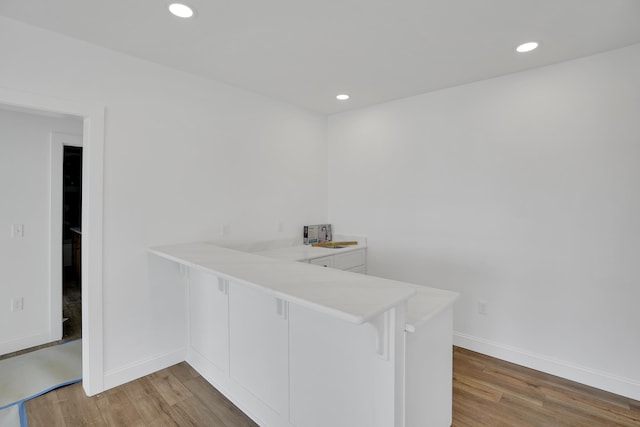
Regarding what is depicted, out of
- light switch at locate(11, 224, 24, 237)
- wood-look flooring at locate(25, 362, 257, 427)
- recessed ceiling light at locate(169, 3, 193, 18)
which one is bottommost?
wood-look flooring at locate(25, 362, 257, 427)

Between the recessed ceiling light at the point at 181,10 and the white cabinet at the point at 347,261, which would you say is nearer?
the recessed ceiling light at the point at 181,10

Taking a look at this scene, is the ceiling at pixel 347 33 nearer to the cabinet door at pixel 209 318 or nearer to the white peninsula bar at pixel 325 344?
the white peninsula bar at pixel 325 344

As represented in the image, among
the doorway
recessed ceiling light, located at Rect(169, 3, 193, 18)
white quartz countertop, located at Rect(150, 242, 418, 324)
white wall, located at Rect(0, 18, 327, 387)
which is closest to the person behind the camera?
white quartz countertop, located at Rect(150, 242, 418, 324)

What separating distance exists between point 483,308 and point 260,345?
2041 millimetres

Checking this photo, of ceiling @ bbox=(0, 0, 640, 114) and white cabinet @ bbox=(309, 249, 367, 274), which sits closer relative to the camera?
ceiling @ bbox=(0, 0, 640, 114)

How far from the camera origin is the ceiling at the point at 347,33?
171 cm

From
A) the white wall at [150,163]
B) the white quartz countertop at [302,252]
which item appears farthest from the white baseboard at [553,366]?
the white wall at [150,163]

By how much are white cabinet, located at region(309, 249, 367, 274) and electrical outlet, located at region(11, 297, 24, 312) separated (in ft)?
8.63

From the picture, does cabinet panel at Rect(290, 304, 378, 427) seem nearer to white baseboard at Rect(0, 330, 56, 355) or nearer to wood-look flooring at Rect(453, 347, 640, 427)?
wood-look flooring at Rect(453, 347, 640, 427)

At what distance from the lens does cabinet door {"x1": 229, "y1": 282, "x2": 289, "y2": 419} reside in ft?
5.70

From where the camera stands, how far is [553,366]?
2.43 meters

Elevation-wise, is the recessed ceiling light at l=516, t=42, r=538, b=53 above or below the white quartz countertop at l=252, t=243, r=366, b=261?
above

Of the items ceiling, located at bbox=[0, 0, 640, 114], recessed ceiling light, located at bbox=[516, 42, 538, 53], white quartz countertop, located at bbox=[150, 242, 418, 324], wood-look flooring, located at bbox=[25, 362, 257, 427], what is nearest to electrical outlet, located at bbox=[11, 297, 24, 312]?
wood-look flooring, located at bbox=[25, 362, 257, 427]

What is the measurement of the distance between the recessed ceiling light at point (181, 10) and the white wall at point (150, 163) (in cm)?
78
